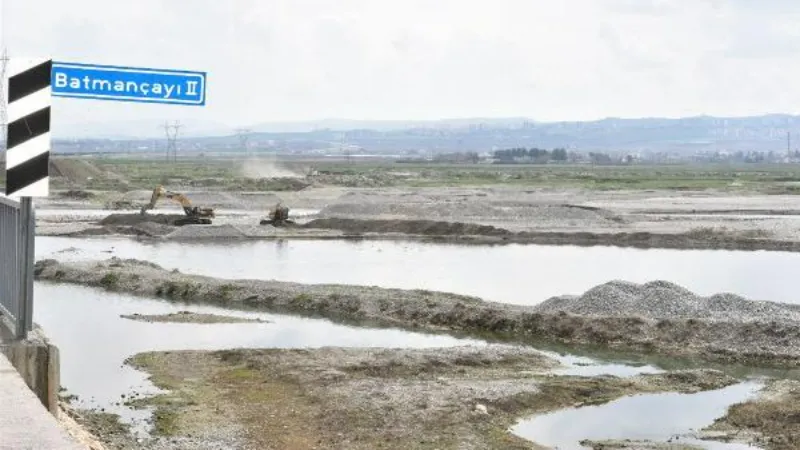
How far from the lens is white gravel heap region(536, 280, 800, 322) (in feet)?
91.7

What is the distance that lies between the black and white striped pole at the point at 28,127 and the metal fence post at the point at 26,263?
0.61 feet

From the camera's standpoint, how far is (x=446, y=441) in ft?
52.3

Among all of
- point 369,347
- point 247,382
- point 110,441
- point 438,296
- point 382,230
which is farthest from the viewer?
point 382,230

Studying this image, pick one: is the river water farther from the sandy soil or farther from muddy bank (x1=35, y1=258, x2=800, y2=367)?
the sandy soil

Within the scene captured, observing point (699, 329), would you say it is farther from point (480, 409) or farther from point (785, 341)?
point (480, 409)

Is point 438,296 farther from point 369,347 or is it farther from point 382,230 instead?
point 382,230

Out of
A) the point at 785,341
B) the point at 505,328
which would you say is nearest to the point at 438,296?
the point at 505,328

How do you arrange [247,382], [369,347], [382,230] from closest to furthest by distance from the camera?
[247,382]
[369,347]
[382,230]

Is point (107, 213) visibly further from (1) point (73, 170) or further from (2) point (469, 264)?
(1) point (73, 170)

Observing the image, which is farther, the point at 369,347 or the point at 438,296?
the point at 438,296

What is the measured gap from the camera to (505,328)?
2877 cm

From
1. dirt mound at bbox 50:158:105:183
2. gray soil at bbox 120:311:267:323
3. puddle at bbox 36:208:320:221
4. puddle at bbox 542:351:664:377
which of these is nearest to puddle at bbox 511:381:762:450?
puddle at bbox 542:351:664:377

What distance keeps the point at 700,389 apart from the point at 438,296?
12.5 metres

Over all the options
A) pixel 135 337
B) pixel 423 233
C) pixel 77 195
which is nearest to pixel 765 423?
pixel 135 337
